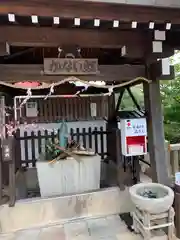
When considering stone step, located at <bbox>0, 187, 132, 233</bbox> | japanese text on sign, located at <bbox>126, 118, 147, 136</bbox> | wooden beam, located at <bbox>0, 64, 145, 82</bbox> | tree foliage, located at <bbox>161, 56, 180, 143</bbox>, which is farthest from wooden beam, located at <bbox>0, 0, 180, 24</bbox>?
tree foliage, located at <bbox>161, 56, 180, 143</bbox>

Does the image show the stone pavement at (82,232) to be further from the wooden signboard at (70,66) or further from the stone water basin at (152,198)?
the wooden signboard at (70,66)

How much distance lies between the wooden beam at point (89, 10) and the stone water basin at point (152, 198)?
7.82ft

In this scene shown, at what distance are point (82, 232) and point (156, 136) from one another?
1982mm

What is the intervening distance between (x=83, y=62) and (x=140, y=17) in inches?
42.5

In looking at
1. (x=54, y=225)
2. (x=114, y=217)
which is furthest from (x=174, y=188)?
(x=54, y=225)

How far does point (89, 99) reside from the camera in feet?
21.0

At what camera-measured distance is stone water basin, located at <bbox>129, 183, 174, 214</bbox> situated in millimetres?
3188

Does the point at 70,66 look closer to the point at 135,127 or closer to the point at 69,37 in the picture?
the point at 69,37

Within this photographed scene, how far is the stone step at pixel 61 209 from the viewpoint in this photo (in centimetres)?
386

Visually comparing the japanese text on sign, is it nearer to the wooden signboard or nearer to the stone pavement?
the wooden signboard

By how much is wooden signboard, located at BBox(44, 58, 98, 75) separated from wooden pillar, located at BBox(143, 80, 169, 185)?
3.38 feet

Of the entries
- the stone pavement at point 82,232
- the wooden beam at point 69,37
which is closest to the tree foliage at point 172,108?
the wooden beam at point 69,37

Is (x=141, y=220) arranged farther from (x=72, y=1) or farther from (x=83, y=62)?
(x=72, y=1)

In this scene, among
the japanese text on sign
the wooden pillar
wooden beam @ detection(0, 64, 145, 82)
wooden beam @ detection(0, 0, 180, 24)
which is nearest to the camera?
wooden beam @ detection(0, 0, 180, 24)
